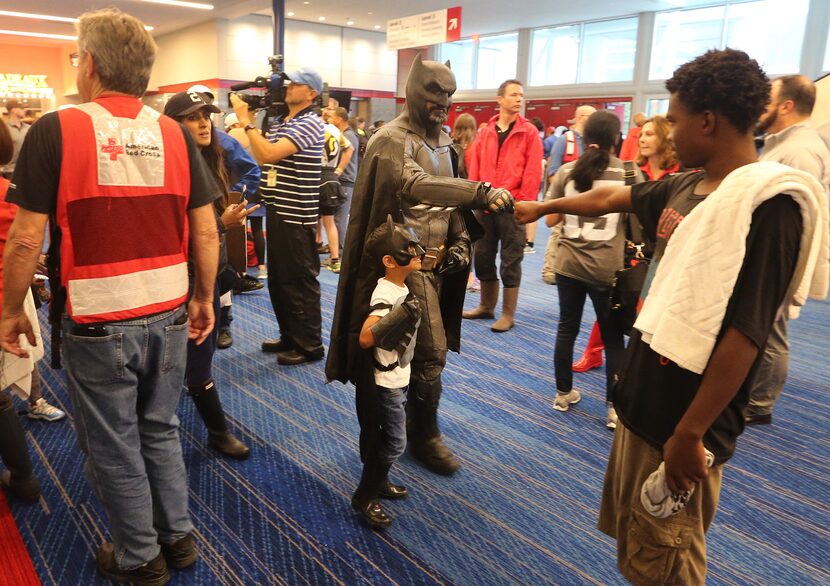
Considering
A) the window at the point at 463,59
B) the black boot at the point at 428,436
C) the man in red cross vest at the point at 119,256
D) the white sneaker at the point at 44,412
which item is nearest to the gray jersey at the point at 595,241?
the black boot at the point at 428,436

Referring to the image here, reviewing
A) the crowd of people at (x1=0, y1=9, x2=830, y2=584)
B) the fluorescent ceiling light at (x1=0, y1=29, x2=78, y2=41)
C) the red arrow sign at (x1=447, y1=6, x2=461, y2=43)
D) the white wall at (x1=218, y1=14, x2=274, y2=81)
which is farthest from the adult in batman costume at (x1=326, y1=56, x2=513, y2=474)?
the fluorescent ceiling light at (x1=0, y1=29, x2=78, y2=41)

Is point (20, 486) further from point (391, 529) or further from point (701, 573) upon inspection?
point (701, 573)

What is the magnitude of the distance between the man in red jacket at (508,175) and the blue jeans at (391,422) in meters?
2.68

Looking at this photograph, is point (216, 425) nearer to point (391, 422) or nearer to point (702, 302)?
point (391, 422)

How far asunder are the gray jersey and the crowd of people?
1 cm

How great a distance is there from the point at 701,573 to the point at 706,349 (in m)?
0.61

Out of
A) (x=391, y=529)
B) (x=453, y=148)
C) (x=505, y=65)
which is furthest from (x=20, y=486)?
(x=505, y=65)

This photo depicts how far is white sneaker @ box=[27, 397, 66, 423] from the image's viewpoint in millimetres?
3045

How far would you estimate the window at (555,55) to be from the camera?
14750 mm

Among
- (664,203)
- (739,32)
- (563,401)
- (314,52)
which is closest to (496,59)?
(314,52)

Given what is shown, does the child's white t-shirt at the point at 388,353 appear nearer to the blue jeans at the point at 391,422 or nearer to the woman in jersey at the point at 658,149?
the blue jeans at the point at 391,422

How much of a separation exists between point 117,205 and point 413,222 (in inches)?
44.5

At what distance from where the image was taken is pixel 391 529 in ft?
7.56

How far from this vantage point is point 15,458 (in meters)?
2.31
